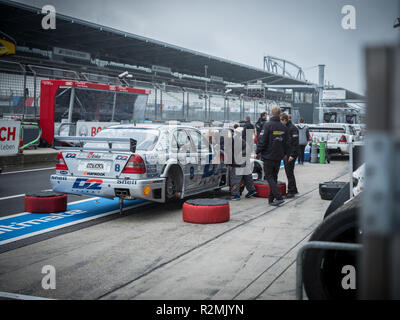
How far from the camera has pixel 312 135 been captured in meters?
21.0

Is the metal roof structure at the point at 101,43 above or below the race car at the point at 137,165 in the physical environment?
above

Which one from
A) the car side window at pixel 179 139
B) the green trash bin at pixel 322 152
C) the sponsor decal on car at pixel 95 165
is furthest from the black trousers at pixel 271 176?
the green trash bin at pixel 322 152

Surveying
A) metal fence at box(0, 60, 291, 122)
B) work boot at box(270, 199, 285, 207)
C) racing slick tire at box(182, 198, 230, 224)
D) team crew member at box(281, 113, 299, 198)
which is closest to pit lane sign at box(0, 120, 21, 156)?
metal fence at box(0, 60, 291, 122)

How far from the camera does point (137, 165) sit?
759cm

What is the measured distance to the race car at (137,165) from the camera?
7613 millimetres

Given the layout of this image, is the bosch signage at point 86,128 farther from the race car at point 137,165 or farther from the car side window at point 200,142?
the race car at point 137,165

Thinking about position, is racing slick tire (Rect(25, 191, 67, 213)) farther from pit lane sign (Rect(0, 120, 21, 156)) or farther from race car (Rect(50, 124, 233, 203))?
pit lane sign (Rect(0, 120, 21, 156))

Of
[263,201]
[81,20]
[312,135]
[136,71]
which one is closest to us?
[263,201]

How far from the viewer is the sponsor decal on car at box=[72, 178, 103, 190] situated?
7732 mm

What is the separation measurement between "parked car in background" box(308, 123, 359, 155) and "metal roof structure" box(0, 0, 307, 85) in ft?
57.9

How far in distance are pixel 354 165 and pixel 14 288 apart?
406 cm

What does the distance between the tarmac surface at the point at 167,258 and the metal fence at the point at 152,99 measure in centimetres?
1189
